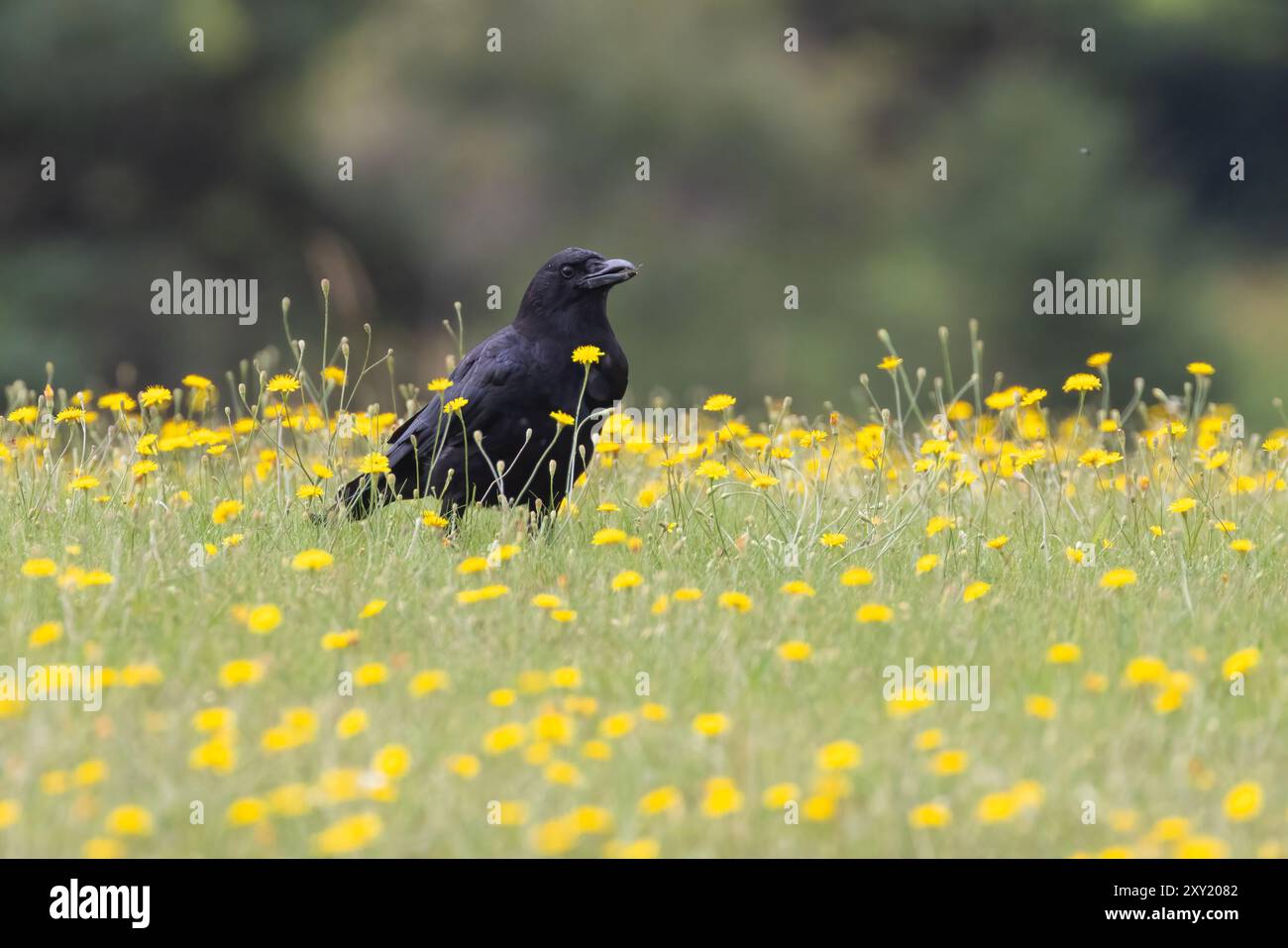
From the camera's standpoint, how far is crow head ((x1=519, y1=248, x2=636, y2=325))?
5.11m

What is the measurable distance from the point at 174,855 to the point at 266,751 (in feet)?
1.16

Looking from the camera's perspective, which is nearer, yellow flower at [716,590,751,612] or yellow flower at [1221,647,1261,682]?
yellow flower at [1221,647,1261,682]

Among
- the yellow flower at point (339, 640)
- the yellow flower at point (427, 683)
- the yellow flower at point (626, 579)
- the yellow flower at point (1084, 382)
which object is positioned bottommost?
the yellow flower at point (427, 683)

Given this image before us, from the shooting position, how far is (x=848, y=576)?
363 cm

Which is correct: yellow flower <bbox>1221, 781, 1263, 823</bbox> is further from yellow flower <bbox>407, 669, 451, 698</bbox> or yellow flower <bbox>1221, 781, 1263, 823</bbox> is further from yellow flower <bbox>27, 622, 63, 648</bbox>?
yellow flower <bbox>27, 622, 63, 648</bbox>

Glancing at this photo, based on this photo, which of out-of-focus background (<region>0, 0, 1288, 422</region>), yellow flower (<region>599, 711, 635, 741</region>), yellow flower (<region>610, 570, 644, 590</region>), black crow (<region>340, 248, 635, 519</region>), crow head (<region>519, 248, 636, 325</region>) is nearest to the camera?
yellow flower (<region>599, 711, 635, 741</region>)

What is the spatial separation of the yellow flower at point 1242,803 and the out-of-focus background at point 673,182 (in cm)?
1006

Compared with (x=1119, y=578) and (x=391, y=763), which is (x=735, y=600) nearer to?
(x=1119, y=578)

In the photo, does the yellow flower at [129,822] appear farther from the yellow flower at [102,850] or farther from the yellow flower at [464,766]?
the yellow flower at [464,766]

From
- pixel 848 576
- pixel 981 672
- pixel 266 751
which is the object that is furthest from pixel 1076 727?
pixel 266 751

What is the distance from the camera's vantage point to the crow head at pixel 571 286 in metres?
5.11

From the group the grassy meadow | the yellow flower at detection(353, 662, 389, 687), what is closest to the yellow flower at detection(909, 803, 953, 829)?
the grassy meadow

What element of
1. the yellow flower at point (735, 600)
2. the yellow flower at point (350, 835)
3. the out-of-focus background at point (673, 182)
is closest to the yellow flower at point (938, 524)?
the yellow flower at point (735, 600)

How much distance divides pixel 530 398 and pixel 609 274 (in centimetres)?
48
